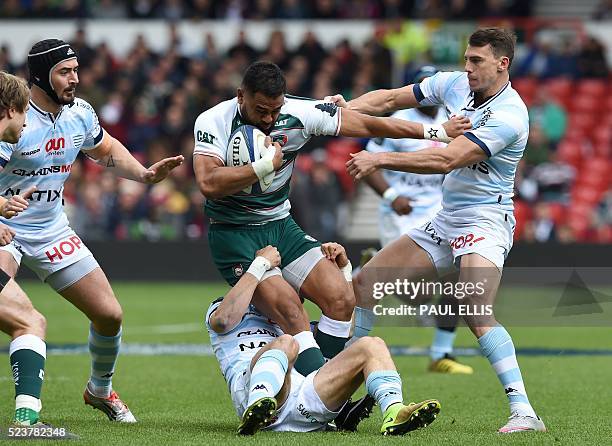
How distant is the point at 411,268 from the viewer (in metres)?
8.95

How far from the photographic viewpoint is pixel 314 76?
74.8 ft

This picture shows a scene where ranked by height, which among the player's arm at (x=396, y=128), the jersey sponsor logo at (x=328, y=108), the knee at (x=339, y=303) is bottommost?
the knee at (x=339, y=303)

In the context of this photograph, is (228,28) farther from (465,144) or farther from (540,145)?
(465,144)

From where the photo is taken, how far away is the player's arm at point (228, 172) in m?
8.01

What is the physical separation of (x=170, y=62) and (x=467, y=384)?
14.1 meters

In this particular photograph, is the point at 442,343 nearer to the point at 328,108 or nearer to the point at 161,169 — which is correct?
the point at 328,108

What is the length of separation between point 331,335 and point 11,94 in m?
2.87

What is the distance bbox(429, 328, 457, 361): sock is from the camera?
11.3 meters

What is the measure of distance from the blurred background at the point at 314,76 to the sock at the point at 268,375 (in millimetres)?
13491

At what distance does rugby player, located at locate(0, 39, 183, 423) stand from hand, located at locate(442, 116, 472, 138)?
1899mm

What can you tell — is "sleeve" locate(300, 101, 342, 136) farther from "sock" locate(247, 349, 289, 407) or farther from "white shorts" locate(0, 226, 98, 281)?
"sock" locate(247, 349, 289, 407)

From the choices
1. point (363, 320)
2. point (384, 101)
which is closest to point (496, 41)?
point (384, 101)

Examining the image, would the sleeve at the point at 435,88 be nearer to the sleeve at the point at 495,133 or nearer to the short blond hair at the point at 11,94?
the sleeve at the point at 495,133

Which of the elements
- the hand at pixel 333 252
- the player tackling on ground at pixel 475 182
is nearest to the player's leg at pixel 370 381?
the player tackling on ground at pixel 475 182
